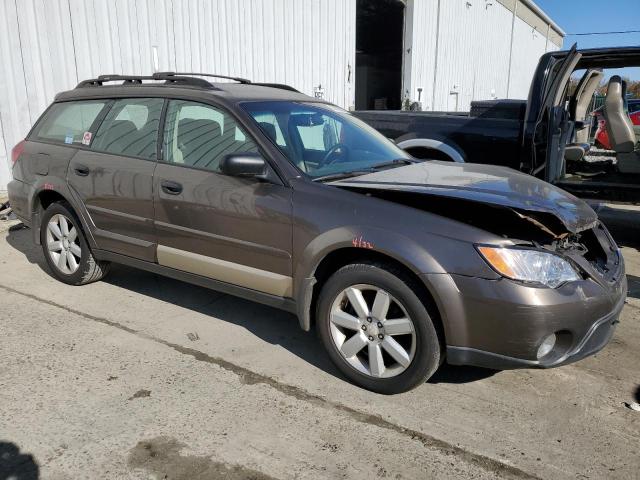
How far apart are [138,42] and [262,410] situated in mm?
7500

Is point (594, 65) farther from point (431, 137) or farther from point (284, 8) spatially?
point (284, 8)

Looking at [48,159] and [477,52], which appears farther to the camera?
[477,52]

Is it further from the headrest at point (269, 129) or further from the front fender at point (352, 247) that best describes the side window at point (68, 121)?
the front fender at point (352, 247)

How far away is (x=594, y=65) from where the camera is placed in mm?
6000

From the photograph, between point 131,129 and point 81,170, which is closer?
point 131,129

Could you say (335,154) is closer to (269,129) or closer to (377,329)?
(269,129)

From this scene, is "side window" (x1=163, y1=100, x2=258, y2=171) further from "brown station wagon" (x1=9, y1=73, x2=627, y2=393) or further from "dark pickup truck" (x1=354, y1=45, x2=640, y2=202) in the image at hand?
"dark pickup truck" (x1=354, y1=45, x2=640, y2=202)

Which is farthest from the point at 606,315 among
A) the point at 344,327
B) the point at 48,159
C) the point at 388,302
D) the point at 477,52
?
the point at 477,52

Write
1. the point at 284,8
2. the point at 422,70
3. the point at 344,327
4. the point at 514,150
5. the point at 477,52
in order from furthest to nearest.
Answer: the point at 477,52 → the point at 422,70 → the point at 284,8 → the point at 514,150 → the point at 344,327

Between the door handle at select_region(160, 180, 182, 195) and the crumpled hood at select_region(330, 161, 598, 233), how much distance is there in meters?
1.13

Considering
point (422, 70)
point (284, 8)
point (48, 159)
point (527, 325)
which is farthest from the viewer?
Answer: point (422, 70)

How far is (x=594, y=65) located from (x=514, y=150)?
5.24 ft

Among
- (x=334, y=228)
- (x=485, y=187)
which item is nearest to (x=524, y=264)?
(x=485, y=187)

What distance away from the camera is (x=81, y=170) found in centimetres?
415
